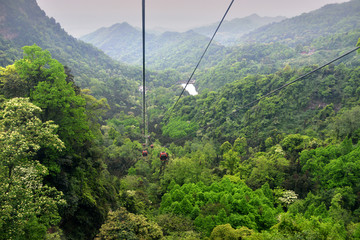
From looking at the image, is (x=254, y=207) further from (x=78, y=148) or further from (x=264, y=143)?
(x=264, y=143)

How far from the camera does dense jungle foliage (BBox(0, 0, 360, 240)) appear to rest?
13.2 m

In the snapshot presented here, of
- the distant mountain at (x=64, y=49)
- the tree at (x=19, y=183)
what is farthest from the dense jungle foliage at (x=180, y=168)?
the distant mountain at (x=64, y=49)

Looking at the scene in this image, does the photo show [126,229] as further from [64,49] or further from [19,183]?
[64,49]

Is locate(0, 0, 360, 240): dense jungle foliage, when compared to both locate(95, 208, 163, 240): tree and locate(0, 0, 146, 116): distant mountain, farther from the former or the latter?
locate(0, 0, 146, 116): distant mountain

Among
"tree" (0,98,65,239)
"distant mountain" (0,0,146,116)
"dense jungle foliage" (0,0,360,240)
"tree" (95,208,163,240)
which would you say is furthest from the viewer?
"distant mountain" (0,0,146,116)

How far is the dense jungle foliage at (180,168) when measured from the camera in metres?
13.2

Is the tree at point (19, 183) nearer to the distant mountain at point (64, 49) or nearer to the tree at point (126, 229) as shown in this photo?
the tree at point (126, 229)

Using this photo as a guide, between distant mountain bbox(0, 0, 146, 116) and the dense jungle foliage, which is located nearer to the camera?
the dense jungle foliage

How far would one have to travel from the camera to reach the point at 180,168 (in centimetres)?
3709

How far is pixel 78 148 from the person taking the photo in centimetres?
2408

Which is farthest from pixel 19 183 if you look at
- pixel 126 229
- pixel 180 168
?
pixel 180 168

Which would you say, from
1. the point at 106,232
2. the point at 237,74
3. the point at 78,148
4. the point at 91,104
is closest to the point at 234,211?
the point at 106,232

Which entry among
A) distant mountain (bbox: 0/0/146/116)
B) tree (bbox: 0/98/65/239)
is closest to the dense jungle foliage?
tree (bbox: 0/98/65/239)

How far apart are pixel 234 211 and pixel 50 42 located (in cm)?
16261
